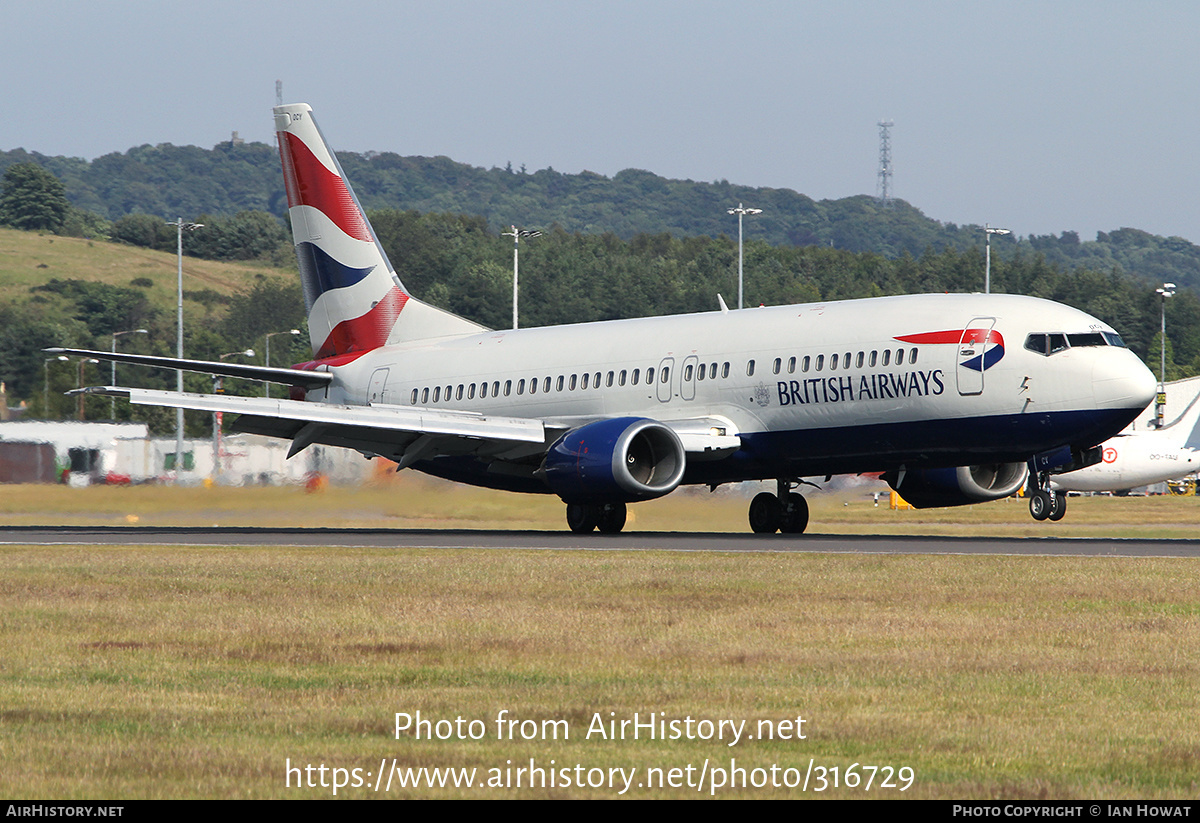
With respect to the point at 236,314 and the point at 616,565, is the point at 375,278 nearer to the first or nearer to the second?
the point at 616,565

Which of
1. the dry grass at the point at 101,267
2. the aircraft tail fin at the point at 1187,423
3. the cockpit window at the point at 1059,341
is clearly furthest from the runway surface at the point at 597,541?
the dry grass at the point at 101,267

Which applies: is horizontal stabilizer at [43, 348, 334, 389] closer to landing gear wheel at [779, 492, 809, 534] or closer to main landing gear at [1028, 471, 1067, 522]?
landing gear wheel at [779, 492, 809, 534]

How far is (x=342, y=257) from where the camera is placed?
35.2 m

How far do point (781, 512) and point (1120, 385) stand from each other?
303 inches

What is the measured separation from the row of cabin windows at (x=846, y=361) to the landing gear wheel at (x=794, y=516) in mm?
3772

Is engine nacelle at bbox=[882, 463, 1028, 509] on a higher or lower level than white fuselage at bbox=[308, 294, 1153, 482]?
lower

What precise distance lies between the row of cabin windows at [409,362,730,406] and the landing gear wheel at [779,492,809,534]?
3408 mm

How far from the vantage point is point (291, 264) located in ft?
602

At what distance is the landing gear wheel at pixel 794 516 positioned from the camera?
30.3 metres

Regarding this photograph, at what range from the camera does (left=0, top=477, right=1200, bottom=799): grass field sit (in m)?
8.29

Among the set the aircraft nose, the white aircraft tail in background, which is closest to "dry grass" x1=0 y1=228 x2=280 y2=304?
the white aircraft tail in background

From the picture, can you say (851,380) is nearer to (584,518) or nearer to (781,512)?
(781,512)

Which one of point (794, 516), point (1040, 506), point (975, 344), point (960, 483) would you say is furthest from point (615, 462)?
point (1040, 506)
